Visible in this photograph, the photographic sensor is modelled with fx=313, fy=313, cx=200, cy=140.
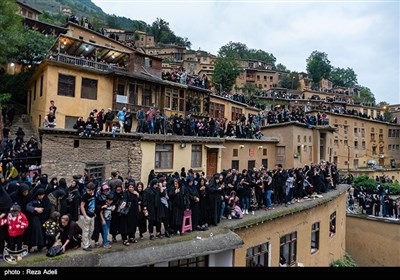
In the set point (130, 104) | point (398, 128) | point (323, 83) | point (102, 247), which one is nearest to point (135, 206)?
point (102, 247)

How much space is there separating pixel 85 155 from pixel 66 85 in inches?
278

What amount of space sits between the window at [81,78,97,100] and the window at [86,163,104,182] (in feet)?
23.2

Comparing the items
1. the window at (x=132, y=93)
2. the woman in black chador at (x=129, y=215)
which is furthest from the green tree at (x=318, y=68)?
the woman in black chador at (x=129, y=215)

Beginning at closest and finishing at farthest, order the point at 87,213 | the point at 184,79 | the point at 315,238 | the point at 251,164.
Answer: the point at 87,213 < the point at 315,238 < the point at 251,164 < the point at 184,79

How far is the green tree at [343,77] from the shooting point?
87.7 m

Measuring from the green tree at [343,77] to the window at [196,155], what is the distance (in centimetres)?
7681

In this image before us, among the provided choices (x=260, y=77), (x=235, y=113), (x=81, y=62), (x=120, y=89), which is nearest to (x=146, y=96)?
(x=120, y=89)

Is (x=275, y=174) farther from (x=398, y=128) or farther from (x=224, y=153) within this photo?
(x=398, y=128)

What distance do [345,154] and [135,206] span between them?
4492cm

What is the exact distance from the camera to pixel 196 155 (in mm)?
21391

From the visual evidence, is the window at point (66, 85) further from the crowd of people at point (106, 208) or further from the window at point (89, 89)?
the crowd of people at point (106, 208)

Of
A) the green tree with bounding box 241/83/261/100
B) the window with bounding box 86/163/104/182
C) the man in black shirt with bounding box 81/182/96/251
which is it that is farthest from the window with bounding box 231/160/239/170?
the green tree with bounding box 241/83/261/100

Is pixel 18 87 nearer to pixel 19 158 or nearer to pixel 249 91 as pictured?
pixel 19 158

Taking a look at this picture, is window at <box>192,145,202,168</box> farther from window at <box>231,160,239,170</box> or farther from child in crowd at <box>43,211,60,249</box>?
child in crowd at <box>43,211,60,249</box>
